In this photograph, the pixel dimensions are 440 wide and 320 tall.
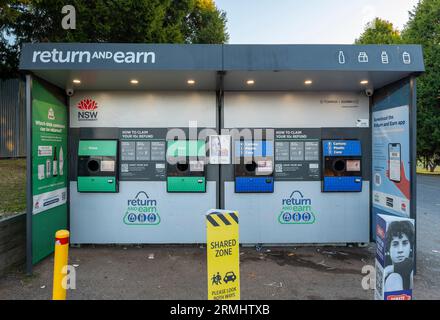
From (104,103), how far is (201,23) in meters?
12.7

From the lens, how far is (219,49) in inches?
161

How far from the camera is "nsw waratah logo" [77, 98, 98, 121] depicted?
17.0 feet

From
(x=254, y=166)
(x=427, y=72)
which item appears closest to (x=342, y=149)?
(x=254, y=166)

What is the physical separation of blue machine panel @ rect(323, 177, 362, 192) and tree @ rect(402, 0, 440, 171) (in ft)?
52.0

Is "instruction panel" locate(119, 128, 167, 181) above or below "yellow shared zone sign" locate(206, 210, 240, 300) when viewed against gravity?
above

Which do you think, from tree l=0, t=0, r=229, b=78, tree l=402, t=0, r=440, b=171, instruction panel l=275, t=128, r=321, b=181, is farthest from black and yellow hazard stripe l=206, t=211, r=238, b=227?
tree l=402, t=0, r=440, b=171

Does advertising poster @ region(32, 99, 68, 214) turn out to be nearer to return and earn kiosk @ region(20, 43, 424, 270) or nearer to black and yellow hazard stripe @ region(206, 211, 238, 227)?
return and earn kiosk @ region(20, 43, 424, 270)

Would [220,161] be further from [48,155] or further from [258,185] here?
[48,155]

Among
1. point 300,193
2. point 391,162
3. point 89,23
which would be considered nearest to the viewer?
point 391,162

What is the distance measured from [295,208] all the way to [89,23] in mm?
Answer: 9245

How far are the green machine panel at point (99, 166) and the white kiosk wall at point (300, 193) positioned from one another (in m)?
2.05

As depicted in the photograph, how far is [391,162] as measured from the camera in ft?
15.4

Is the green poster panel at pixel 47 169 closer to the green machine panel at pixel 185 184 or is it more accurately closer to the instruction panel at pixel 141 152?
the instruction panel at pixel 141 152
